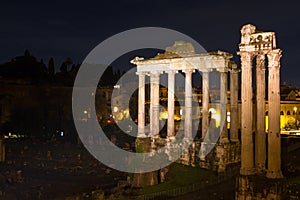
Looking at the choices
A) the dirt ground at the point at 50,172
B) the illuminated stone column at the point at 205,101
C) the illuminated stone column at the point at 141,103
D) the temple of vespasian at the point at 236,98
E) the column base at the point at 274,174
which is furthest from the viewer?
the illuminated stone column at the point at 141,103

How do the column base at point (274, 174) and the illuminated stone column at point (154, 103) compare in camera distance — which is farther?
the illuminated stone column at point (154, 103)

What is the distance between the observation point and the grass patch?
28.7m

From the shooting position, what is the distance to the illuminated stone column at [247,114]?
19734 millimetres

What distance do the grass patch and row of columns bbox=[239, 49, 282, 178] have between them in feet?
29.0

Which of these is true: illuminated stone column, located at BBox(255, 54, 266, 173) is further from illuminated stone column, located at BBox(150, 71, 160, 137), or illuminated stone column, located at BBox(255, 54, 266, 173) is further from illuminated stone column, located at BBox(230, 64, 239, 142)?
illuminated stone column, located at BBox(150, 71, 160, 137)

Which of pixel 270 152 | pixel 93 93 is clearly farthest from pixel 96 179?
pixel 93 93

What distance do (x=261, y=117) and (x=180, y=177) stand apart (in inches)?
437

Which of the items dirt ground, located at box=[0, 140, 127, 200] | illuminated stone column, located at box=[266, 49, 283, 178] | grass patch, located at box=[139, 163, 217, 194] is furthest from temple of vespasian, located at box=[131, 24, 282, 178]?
dirt ground, located at box=[0, 140, 127, 200]

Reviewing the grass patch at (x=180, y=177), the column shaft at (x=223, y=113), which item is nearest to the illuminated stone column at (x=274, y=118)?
the grass patch at (x=180, y=177)

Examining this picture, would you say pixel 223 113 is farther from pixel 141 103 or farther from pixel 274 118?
pixel 274 118

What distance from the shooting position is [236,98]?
32.2m

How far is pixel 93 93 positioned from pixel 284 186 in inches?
2546

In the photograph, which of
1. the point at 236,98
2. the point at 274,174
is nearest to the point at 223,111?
the point at 236,98

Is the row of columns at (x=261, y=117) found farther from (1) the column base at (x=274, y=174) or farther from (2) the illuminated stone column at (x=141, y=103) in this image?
(2) the illuminated stone column at (x=141, y=103)
